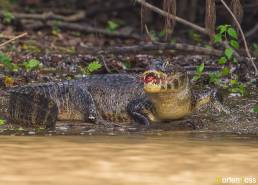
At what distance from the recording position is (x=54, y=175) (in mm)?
3359

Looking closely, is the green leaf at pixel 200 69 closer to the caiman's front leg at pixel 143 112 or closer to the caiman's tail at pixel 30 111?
the caiman's front leg at pixel 143 112

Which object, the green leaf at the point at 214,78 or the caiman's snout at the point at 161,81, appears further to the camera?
the green leaf at the point at 214,78

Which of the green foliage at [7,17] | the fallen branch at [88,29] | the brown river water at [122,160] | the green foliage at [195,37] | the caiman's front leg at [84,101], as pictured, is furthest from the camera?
the fallen branch at [88,29]

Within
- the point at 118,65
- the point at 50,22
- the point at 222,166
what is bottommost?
the point at 222,166

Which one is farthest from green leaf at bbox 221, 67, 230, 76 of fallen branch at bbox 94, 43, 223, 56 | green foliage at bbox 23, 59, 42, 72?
green foliage at bbox 23, 59, 42, 72

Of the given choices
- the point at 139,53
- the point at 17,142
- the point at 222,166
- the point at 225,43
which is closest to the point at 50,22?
the point at 139,53

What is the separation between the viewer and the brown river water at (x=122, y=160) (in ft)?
10.9

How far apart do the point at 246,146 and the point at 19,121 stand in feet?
7.81

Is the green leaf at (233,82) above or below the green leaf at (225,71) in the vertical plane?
below

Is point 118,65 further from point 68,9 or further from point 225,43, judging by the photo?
point 68,9

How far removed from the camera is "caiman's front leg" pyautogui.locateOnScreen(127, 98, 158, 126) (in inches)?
262

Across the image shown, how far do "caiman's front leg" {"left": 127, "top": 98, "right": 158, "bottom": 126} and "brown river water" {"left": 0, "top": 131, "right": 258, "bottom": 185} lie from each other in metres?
1.68

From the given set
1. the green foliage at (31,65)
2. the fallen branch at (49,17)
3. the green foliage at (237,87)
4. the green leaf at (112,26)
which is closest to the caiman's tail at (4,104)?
the green foliage at (31,65)

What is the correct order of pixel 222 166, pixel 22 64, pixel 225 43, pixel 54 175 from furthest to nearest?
pixel 22 64
pixel 225 43
pixel 222 166
pixel 54 175
